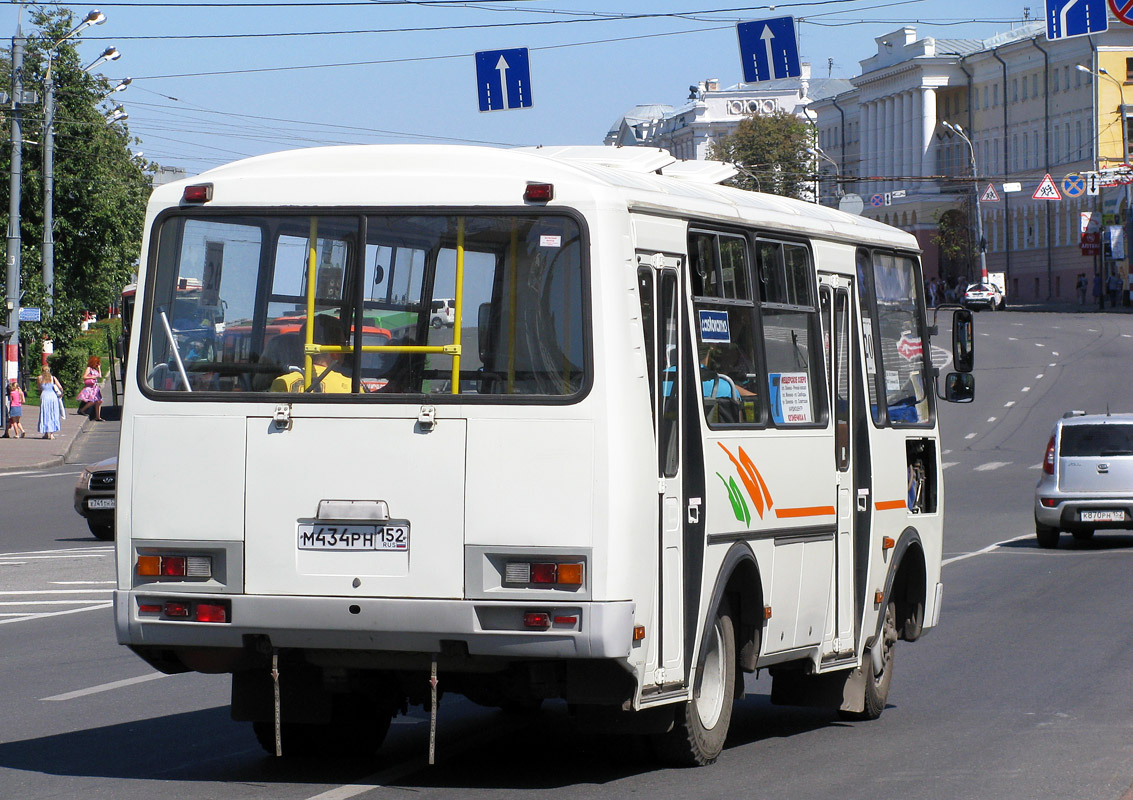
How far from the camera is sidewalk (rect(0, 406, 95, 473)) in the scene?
125 feet

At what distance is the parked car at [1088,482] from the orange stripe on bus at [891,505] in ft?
44.2

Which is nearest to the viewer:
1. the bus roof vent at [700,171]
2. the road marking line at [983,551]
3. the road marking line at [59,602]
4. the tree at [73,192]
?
the bus roof vent at [700,171]

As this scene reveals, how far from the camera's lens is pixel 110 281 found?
5953cm

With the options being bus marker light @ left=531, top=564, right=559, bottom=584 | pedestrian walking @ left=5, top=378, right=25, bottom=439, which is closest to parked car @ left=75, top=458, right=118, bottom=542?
bus marker light @ left=531, top=564, right=559, bottom=584

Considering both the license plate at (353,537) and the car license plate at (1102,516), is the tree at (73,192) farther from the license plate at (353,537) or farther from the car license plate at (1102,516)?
the license plate at (353,537)

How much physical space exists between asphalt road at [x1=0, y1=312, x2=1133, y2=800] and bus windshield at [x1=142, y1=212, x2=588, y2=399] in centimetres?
163

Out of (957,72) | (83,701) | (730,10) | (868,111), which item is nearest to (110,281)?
(730,10)

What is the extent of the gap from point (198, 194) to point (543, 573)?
217cm

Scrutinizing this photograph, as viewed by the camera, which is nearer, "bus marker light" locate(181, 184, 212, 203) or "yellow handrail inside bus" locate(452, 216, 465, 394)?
"yellow handrail inside bus" locate(452, 216, 465, 394)

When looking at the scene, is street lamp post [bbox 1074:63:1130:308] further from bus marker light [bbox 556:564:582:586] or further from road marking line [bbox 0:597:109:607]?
bus marker light [bbox 556:564:582:586]

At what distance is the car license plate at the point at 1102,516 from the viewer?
76.3 feet

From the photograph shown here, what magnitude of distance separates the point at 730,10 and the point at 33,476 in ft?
50.4

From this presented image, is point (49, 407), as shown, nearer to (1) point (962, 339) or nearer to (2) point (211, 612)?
(1) point (962, 339)

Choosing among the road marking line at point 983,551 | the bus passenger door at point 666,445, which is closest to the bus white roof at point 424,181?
the bus passenger door at point 666,445
